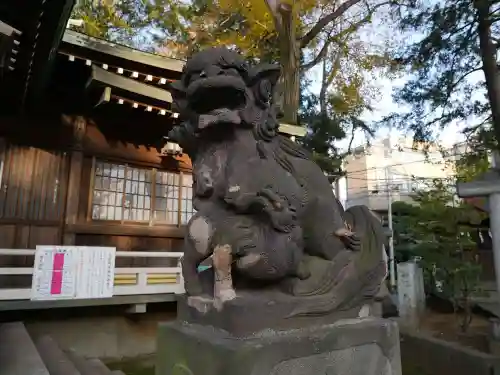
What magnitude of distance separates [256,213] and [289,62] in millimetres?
6965

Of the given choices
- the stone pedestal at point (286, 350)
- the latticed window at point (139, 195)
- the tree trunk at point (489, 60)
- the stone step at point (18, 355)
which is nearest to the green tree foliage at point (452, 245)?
the tree trunk at point (489, 60)

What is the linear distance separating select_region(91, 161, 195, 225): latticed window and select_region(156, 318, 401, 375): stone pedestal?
187 inches

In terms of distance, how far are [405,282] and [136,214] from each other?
7250 millimetres

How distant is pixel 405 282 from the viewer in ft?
32.9

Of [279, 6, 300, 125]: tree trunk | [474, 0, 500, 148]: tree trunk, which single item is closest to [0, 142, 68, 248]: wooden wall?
[279, 6, 300, 125]: tree trunk

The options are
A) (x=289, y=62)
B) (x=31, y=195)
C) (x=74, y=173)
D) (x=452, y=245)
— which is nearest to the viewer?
(x=31, y=195)

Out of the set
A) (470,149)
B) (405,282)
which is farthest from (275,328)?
(405,282)

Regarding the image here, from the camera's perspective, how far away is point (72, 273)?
15.9ft

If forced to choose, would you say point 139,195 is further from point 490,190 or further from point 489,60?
point 489,60

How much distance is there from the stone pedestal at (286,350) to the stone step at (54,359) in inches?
70.5

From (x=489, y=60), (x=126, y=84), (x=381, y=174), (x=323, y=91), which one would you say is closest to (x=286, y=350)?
Answer: (x=126, y=84)

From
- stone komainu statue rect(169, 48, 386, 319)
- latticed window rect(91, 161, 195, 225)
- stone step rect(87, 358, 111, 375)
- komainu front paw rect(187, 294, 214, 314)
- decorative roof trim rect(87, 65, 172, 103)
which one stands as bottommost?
stone step rect(87, 358, 111, 375)

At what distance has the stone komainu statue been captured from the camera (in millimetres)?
1931

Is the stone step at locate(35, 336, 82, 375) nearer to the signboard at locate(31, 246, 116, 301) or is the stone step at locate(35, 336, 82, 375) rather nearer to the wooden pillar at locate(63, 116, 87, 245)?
the signboard at locate(31, 246, 116, 301)
